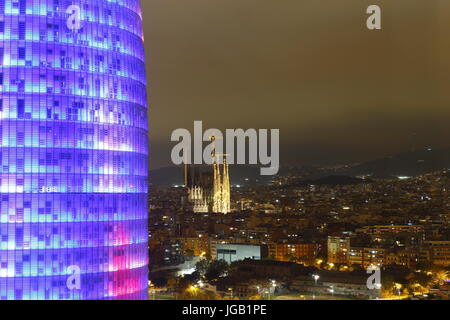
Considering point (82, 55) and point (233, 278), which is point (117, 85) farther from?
point (233, 278)

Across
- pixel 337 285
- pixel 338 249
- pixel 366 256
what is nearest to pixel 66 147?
pixel 337 285

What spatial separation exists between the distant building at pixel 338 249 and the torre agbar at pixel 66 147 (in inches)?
4214

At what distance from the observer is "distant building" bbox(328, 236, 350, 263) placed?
Result: 164 m

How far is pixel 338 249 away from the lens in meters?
168

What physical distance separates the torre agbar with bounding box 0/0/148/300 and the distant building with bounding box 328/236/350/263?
107042 millimetres

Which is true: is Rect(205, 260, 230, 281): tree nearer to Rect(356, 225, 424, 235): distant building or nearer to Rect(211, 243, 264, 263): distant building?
Rect(211, 243, 264, 263): distant building

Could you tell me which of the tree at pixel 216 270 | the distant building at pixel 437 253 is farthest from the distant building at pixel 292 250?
the tree at pixel 216 270

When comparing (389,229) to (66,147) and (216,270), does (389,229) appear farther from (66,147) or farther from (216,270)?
(66,147)

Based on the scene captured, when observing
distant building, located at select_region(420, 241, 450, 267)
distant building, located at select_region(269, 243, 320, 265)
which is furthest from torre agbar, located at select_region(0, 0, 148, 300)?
distant building, located at select_region(269, 243, 320, 265)

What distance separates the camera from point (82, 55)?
61.2 meters

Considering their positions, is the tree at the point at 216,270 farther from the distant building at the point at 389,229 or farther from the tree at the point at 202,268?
the distant building at the point at 389,229

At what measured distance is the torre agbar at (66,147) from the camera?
59312 millimetres

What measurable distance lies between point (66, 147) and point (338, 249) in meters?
119
